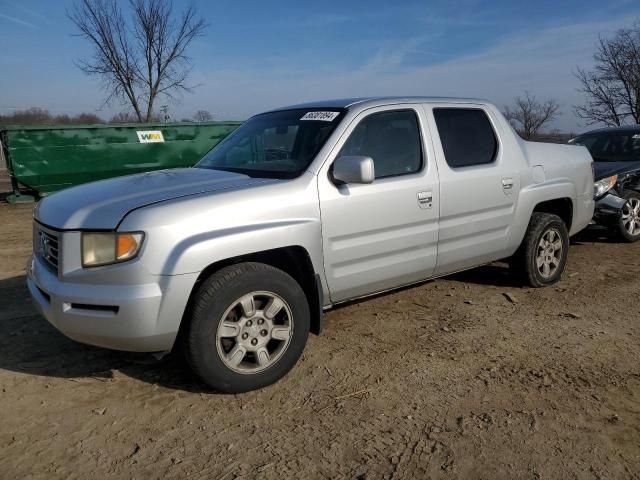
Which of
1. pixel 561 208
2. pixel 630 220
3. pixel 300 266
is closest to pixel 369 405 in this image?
pixel 300 266

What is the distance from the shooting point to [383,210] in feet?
12.1

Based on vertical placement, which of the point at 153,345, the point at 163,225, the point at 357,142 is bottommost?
the point at 153,345

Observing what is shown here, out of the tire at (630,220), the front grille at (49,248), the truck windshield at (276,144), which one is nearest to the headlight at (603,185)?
the tire at (630,220)

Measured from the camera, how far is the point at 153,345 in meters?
2.89

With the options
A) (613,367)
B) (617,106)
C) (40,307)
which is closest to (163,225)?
(40,307)

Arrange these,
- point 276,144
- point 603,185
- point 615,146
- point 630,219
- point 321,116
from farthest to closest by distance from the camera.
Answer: point 615,146 < point 630,219 < point 603,185 < point 276,144 < point 321,116

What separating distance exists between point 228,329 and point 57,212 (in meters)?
1.23

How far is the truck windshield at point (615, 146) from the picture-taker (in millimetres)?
7766

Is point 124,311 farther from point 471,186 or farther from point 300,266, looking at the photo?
point 471,186

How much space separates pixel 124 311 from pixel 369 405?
1.46 m

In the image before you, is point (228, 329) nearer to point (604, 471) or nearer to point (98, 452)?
point (98, 452)

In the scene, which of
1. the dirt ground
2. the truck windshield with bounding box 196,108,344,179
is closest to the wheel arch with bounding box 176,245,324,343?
the dirt ground

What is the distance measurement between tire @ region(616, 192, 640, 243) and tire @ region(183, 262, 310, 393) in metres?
5.63

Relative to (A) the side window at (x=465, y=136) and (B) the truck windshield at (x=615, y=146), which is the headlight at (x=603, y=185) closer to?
(B) the truck windshield at (x=615, y=146)
